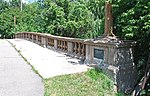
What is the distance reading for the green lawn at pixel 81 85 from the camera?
5.43 meters

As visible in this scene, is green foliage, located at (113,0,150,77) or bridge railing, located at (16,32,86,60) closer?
green foliage, located at (113,0,150,77)

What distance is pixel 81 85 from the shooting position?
586 centimetres

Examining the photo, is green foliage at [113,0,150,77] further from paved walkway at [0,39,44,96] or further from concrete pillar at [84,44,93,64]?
paved walkway at [0,39,44,96]

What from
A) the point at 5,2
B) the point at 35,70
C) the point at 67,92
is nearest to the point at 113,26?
the point at 35,70

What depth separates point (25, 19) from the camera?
35.1m

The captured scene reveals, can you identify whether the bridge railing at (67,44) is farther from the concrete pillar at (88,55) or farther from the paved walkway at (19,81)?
the paved walkway at (19,81)

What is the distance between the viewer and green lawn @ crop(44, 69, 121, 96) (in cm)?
543

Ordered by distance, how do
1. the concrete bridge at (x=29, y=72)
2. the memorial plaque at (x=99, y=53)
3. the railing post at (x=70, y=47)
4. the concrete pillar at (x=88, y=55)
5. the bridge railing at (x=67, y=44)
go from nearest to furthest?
the concrete bridge at (x=29, y=72) < the memorial plaque at (x=99, y=53) < the concrete pillar at (x=88, y=55) < the bridge railing at (x=67, y=44) < the railing post at (x=70, y=47)

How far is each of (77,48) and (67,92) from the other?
3.83m

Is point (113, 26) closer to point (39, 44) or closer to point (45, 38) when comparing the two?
point (45, 38)

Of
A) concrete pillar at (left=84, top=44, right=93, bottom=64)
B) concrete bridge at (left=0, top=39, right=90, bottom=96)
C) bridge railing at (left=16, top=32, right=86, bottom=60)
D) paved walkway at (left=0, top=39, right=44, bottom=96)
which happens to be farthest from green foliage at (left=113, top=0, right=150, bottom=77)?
paved walkway at (left=0, top=39, right=44, bottom=96)

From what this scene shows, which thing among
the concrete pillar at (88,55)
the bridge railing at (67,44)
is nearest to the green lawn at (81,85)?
the concrete pillar at (88,55)

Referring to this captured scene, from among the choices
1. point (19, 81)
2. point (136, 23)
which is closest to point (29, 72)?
point (19, 81)

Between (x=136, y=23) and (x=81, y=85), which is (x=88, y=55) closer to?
(x=136, y=23)
